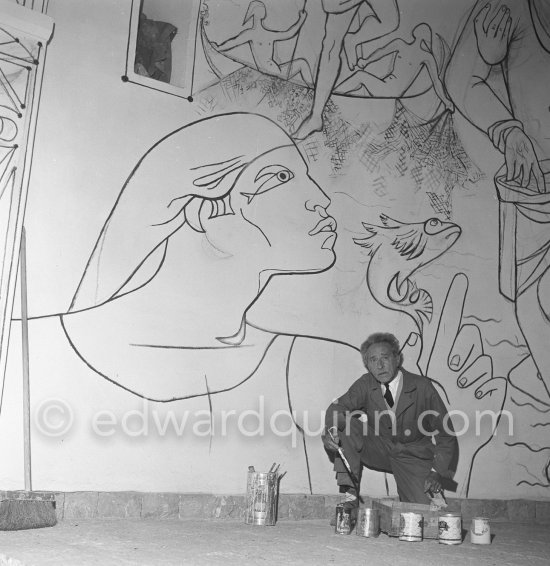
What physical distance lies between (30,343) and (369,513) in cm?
205

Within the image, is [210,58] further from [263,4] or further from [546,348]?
[546,348]

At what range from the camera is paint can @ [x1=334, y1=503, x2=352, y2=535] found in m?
4.41

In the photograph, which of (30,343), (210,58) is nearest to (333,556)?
(30,343)

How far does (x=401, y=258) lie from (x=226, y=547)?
101 inches

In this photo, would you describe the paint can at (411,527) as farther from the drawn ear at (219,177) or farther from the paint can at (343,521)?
the drawn ear at (219,177)

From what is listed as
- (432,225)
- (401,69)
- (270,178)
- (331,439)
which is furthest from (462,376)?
(401,69)

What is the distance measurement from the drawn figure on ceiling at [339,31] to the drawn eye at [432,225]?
104 centimetres

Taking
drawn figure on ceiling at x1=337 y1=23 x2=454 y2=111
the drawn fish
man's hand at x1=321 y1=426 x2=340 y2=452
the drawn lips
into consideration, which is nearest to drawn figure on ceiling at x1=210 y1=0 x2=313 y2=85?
drawn figure on ceiling at x1=337 y1=23 x2=454 y2=111

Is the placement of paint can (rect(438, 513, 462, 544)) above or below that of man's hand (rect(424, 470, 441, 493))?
below

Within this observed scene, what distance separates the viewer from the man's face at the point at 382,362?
204 inches

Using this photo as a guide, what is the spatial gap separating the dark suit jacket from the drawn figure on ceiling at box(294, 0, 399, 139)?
1.76m

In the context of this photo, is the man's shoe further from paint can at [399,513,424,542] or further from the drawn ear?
the drawn ear

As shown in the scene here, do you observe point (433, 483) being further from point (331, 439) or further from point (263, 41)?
point (263, 41)

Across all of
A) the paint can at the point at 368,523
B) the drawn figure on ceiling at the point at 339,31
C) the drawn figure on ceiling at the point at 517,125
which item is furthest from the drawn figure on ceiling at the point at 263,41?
the paint can at the point at 368,523
